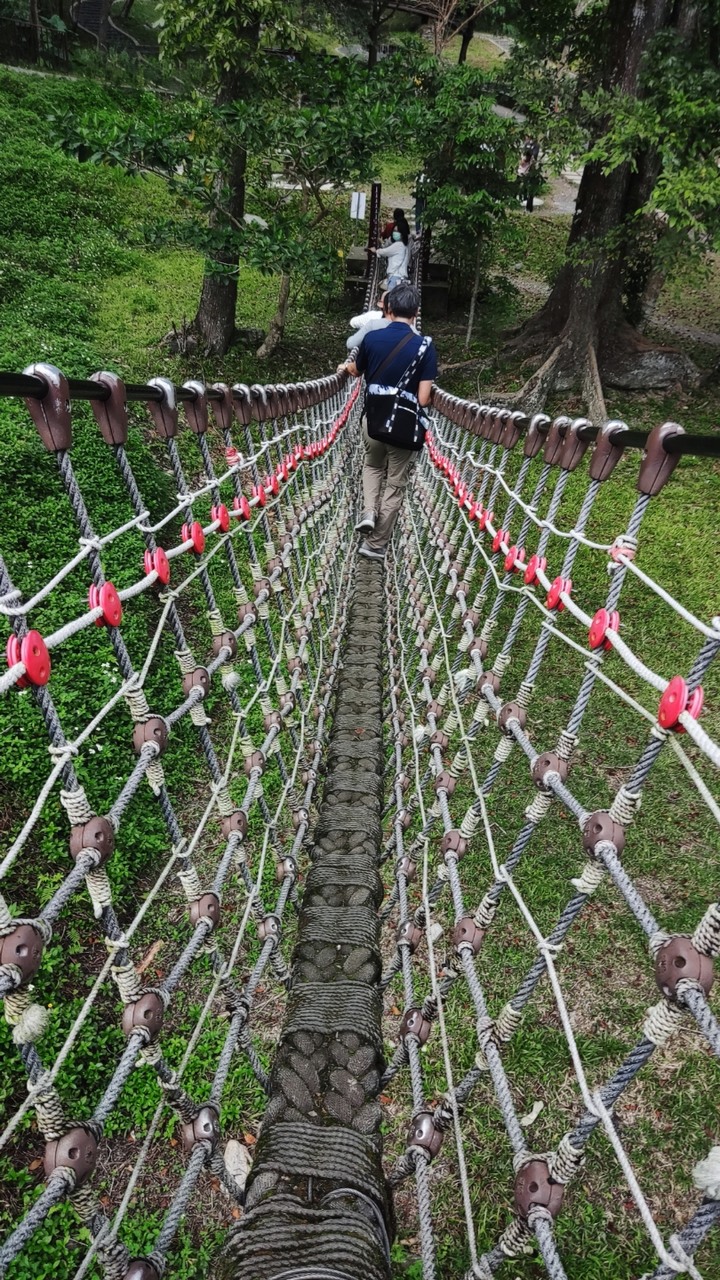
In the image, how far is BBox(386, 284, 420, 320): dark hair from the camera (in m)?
2.98

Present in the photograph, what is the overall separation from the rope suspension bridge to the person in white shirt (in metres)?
4.62

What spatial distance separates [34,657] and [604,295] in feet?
25.8

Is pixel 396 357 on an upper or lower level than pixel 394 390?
upper

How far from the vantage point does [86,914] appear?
90.7 inches

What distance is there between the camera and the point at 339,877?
87.2 inches

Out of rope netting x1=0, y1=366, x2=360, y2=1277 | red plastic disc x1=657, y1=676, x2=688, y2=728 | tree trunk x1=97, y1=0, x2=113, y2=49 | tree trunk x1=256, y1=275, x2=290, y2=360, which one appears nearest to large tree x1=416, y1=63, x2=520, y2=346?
tree trunk x1=256, y1=275, x2=290, y2=360

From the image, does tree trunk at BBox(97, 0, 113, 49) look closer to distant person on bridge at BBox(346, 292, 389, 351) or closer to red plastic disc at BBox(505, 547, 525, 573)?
distant person on bridge at BBox(346, 292, 389, 351)

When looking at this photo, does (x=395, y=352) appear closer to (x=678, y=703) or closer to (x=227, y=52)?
(x=678, y=703)

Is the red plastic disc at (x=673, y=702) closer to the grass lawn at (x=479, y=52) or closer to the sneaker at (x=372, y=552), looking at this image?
the sneaker at (x=372, y=552)

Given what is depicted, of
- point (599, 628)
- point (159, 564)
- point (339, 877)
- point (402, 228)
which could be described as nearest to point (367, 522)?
point (339, 877)

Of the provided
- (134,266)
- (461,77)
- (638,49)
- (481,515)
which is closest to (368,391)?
(481,515)

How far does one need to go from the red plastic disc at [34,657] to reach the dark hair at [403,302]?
2578mm

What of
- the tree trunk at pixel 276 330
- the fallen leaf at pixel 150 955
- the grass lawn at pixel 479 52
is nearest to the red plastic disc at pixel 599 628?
the fallen leaf at pixel 150 955

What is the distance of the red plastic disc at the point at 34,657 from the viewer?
0.85m
